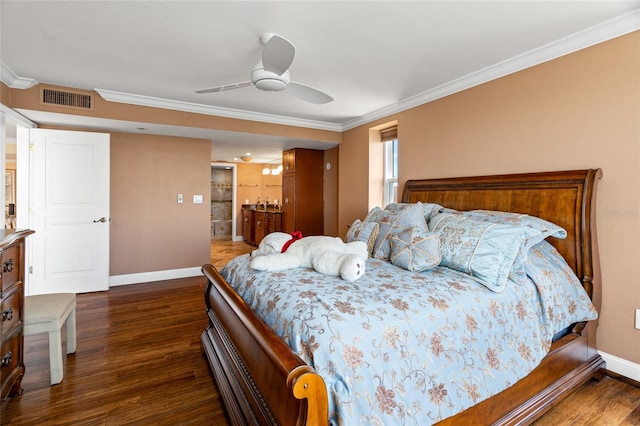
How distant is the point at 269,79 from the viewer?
2154mm

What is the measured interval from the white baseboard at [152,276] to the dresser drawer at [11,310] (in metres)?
2.58

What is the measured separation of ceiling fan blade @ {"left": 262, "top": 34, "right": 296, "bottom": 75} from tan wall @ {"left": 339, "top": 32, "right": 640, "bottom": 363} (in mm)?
1993

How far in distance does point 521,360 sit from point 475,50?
2288 millimetres

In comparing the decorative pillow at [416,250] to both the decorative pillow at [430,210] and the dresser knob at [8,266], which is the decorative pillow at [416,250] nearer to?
the decorative pillow at [430,210]

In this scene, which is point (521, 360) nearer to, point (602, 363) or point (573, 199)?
point (602, 363)

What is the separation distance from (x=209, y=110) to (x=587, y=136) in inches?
154

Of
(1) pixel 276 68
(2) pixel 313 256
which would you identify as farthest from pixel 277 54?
(2) pixel 313 256

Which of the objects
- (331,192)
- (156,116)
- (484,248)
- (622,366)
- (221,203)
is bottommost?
(622,366)

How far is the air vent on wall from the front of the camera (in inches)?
127

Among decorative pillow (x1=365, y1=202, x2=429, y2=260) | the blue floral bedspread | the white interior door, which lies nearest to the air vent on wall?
the white interior door

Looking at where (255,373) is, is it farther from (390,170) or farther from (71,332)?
(390,170)

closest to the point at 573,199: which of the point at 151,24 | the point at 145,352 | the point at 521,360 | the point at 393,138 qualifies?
the point at 521,360

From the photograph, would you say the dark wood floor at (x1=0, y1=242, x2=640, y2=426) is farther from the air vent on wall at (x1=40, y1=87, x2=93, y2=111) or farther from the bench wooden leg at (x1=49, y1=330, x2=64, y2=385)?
the air vent on wall at (x1=40, y1=87, x2=93, y2=111)

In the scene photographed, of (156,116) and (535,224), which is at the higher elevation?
(156,116)
